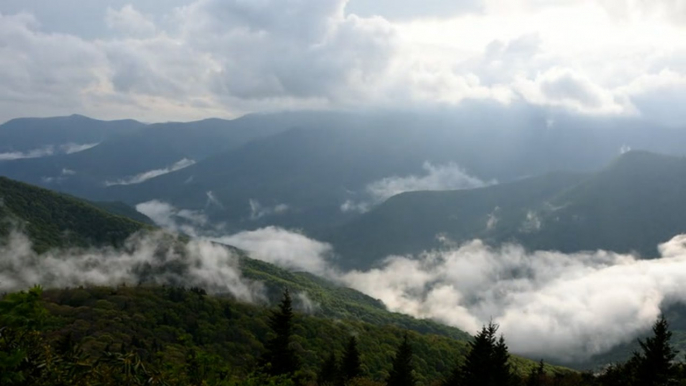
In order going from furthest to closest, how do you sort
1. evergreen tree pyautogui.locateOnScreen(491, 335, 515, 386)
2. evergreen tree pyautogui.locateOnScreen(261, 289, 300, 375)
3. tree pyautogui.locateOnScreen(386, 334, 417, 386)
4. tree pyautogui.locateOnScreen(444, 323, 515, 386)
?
tree pyautogui.locateOnScreen(386, 334, 417, 386) → evergreen tree pyautogui.locateOnScreen(261, 289, 300, 375) → tree pyautogui.locateOnScreen(444, 323, 515, 386) → evergreen tree pyautogui.locateOnScreen(491, 335, 515, 386)

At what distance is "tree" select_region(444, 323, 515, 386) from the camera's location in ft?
139

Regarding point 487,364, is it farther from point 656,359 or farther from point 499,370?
point 656,359

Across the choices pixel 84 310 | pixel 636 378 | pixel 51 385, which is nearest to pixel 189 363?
pixel 51 385

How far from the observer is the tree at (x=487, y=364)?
139 feet

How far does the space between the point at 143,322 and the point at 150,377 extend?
204134 mm

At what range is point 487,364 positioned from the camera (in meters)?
42.8

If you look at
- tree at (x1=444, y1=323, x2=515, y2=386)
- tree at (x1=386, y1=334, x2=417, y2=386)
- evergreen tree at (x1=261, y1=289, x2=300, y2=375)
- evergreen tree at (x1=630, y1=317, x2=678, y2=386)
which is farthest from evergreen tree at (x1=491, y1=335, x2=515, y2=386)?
evergreen tree at (x1=261, y1=289, x2=300, y2=375)

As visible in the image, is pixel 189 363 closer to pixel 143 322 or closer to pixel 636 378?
pixel 636 378

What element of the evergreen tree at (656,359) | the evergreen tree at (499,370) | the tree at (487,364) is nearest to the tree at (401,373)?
the tree at (487,364)

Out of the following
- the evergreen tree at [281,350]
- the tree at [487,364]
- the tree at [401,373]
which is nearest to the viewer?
the tree at [487,364]

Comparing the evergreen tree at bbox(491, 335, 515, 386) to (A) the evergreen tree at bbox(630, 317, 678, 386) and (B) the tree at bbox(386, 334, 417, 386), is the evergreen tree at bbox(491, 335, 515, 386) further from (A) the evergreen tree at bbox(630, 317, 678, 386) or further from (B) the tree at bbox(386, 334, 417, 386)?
(B) the tree at bbox(386, 334, 417, 386)

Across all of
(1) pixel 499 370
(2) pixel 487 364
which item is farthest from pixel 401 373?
(1) pixel 499 370

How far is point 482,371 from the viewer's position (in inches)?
1688

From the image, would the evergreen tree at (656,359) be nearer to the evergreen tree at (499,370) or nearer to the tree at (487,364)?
the tree at (487,364)
